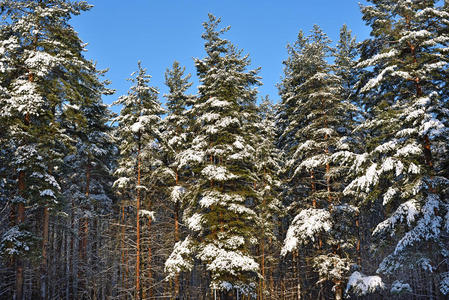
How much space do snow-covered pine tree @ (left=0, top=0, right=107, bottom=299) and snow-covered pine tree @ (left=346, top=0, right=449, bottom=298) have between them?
14.5 m

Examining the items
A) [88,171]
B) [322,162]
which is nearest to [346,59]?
[322,162]

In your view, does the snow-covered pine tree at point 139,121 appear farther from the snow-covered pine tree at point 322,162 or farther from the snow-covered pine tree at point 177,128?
the snow-covered pine tree at point 322,162

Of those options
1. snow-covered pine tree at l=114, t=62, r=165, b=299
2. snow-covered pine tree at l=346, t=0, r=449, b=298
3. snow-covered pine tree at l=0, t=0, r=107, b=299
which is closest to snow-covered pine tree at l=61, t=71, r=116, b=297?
snow-covered pine tree at l=114, t=62, r=165, b=299

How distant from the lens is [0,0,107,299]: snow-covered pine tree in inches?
557

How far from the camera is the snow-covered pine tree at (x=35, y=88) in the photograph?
14.1 metres

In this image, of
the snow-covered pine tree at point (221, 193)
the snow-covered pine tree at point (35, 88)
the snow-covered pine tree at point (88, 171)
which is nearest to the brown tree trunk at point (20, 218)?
the snow-covered pine tree at point (35, 88)

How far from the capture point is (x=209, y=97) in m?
20.7

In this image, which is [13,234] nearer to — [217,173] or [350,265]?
[217,173]

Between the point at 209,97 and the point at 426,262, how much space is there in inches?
564

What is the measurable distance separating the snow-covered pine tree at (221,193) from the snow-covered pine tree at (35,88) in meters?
6.92

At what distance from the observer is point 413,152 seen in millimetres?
13016

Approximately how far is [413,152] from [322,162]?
6.06 meters

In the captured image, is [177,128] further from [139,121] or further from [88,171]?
[88,171]

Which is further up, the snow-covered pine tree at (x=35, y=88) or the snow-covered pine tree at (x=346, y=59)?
the snow-covered pine tree at (x=346, y=59)
